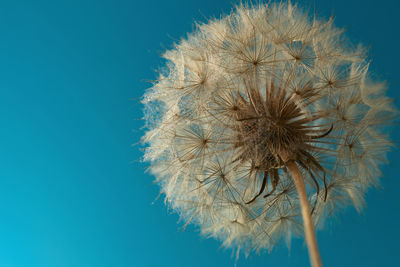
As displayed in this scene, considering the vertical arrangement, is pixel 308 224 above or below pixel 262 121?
below

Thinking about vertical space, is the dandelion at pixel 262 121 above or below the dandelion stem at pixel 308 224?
above

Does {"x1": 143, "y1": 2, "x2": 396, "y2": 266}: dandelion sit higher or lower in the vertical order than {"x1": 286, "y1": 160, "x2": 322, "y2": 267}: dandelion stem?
higher

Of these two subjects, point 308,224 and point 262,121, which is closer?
point 308,224

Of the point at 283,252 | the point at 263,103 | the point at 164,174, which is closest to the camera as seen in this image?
the point at 263,103

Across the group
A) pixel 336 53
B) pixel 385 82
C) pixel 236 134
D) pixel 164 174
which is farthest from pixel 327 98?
pixel 164 174

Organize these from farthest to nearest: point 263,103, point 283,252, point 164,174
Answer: point 283,252 → point 164,174 → point 263,103

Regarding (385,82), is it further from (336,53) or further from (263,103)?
(263,103)

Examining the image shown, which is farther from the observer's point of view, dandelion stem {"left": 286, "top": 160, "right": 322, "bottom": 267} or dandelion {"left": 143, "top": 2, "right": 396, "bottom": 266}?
dandelion {"left": 143, "top": 2, "right": 396, "bottom": 266}

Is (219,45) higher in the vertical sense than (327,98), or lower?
higher
